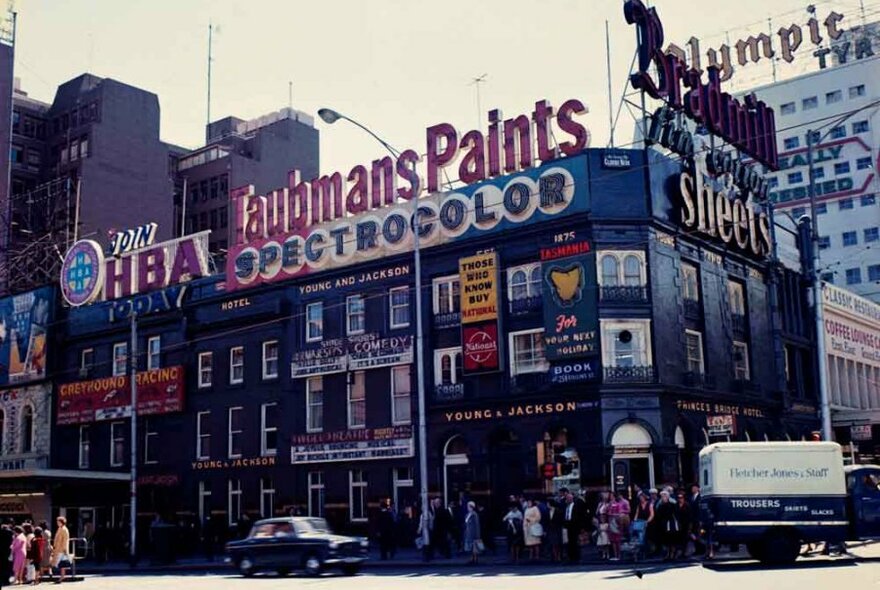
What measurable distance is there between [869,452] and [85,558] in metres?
35.8

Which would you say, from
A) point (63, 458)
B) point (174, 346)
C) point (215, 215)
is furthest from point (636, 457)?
point (215, 215)

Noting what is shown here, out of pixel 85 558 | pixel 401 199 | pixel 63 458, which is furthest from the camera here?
pixel 63 458

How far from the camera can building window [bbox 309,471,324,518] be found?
140 feet

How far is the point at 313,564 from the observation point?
27547 mm

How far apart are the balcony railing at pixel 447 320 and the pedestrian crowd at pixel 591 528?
27.3 ft

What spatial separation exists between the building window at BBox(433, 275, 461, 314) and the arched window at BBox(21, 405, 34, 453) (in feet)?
87.8

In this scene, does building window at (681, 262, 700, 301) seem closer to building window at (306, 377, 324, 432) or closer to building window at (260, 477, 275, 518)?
building window at (306, 377, 324, 432)

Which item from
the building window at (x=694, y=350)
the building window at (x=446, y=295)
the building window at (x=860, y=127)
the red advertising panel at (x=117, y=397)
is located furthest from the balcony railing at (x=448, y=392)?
the building window at (x=860, y=127)

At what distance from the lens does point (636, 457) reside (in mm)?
35625

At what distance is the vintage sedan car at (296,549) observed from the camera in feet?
90.3

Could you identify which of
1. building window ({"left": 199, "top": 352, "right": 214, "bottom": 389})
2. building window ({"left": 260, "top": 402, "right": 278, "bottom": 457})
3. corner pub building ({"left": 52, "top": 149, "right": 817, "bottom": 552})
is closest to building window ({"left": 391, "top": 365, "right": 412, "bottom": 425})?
corner pub building ({"left": 52, "top": 149, "right": 817, "bottom": 552})

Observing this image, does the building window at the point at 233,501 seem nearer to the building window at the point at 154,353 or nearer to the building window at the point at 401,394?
the building window at the point at 154,353

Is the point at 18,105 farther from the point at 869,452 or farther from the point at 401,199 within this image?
the point at 869,452

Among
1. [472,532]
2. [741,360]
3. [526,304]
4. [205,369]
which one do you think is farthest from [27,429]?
[741,360]
